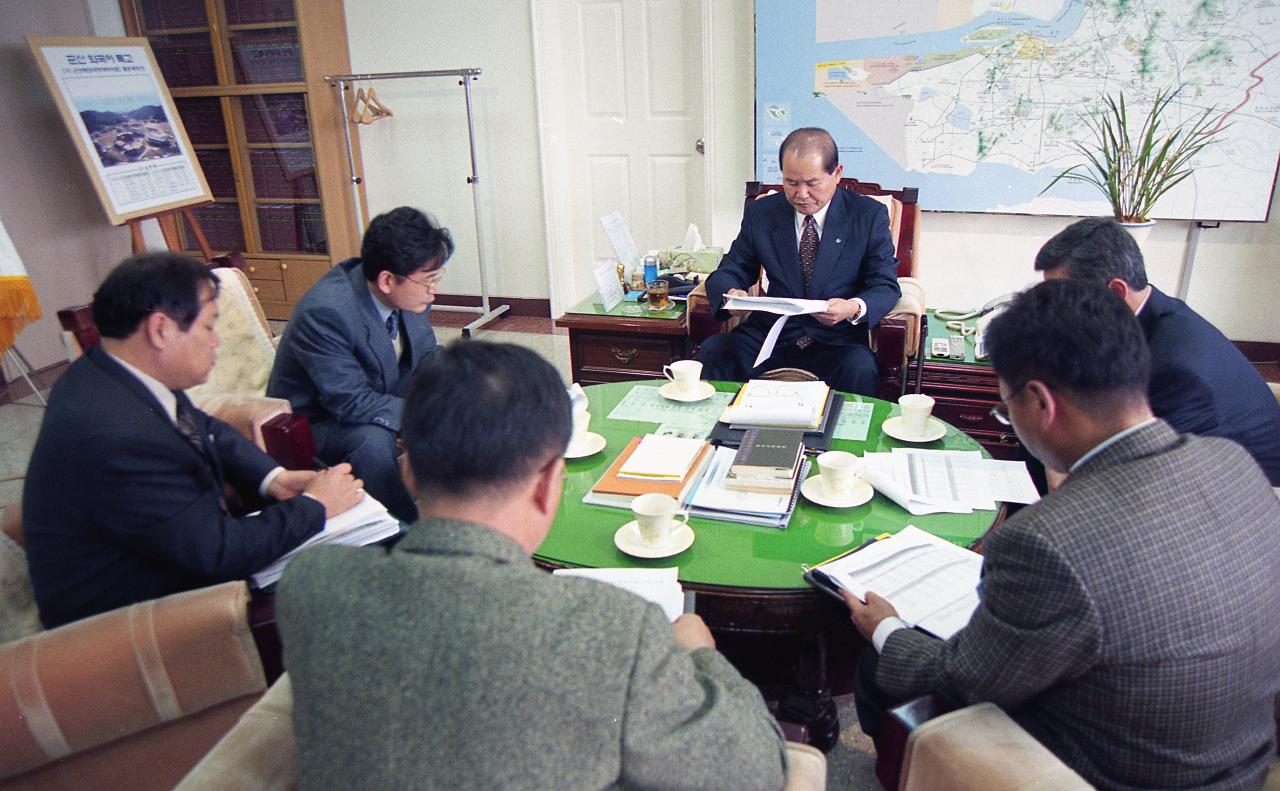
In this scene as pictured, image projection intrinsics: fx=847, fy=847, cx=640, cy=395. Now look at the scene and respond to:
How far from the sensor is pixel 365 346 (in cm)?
228

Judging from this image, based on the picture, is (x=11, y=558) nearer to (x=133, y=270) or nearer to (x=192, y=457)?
(x=192, y=457)

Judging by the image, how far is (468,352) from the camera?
91cm

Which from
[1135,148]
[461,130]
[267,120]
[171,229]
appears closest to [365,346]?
[461,130]

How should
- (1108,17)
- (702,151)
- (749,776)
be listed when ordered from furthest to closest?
(702,151) → (1108,17) → (749,776)

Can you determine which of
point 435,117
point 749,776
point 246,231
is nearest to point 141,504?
point 749,776

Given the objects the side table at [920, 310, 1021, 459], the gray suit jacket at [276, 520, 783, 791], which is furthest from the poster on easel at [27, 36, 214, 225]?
the gray suit jacket at [276, 520, 783, 791]

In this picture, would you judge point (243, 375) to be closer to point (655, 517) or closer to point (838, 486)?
point (655, 517)

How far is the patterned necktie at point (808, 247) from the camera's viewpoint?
2.91 m

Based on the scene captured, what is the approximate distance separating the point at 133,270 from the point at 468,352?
33.5 inches

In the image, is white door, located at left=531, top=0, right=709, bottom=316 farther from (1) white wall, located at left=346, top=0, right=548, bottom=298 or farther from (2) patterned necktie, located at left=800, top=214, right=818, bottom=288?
(2) patterned necktie, located at left=800, top=214, right=818, bottom=288

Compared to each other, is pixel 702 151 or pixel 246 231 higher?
pixel 702 151

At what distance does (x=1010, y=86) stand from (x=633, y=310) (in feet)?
6.04

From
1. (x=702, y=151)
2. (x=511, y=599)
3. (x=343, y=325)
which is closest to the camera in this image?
(x=511, y=599)

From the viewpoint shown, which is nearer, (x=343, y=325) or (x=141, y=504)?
(x=141, y=504)
